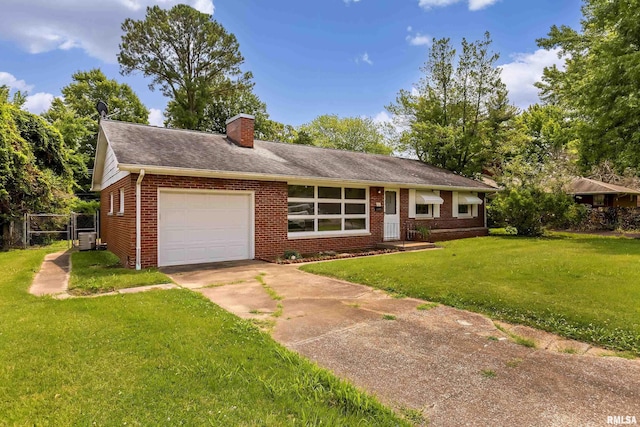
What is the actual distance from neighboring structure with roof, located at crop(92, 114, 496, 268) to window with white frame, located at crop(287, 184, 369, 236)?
0.04m

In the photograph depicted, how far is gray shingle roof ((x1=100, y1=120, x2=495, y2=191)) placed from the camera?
31.8 ft

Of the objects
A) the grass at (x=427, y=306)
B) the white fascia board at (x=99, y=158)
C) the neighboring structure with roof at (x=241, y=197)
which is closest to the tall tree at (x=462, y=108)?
the neighboring structure with roof at (x=241, y=197)

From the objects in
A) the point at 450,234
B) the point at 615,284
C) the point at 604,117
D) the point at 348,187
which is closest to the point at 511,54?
the point at 604,117

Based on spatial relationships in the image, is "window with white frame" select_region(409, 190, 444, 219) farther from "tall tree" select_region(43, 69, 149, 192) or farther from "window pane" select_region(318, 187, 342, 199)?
"tall tree" select_region(43, 69, 149, 192)

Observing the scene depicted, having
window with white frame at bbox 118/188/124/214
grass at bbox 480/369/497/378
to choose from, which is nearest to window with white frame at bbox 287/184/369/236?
window with white frame at bbox 118/188/124/214

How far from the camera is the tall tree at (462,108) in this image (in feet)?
70.2

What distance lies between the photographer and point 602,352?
3.97 meters

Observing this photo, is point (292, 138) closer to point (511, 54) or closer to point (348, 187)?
point (511, 54)

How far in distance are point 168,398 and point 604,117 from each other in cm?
1875

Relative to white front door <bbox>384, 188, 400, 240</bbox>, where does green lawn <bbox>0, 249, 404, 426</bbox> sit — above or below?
below

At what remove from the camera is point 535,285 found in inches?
259

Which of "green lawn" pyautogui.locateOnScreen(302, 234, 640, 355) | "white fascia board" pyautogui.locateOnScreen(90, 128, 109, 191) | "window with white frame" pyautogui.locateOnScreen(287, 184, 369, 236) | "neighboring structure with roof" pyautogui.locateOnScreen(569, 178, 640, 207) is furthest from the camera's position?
"neighboring structure with roof" pyautogui.locateOnScreen(569, 178, 640, 207)

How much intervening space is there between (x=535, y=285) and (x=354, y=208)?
7.46 m

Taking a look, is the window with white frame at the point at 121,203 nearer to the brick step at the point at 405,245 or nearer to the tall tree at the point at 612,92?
the brick step at the point at 405,245
